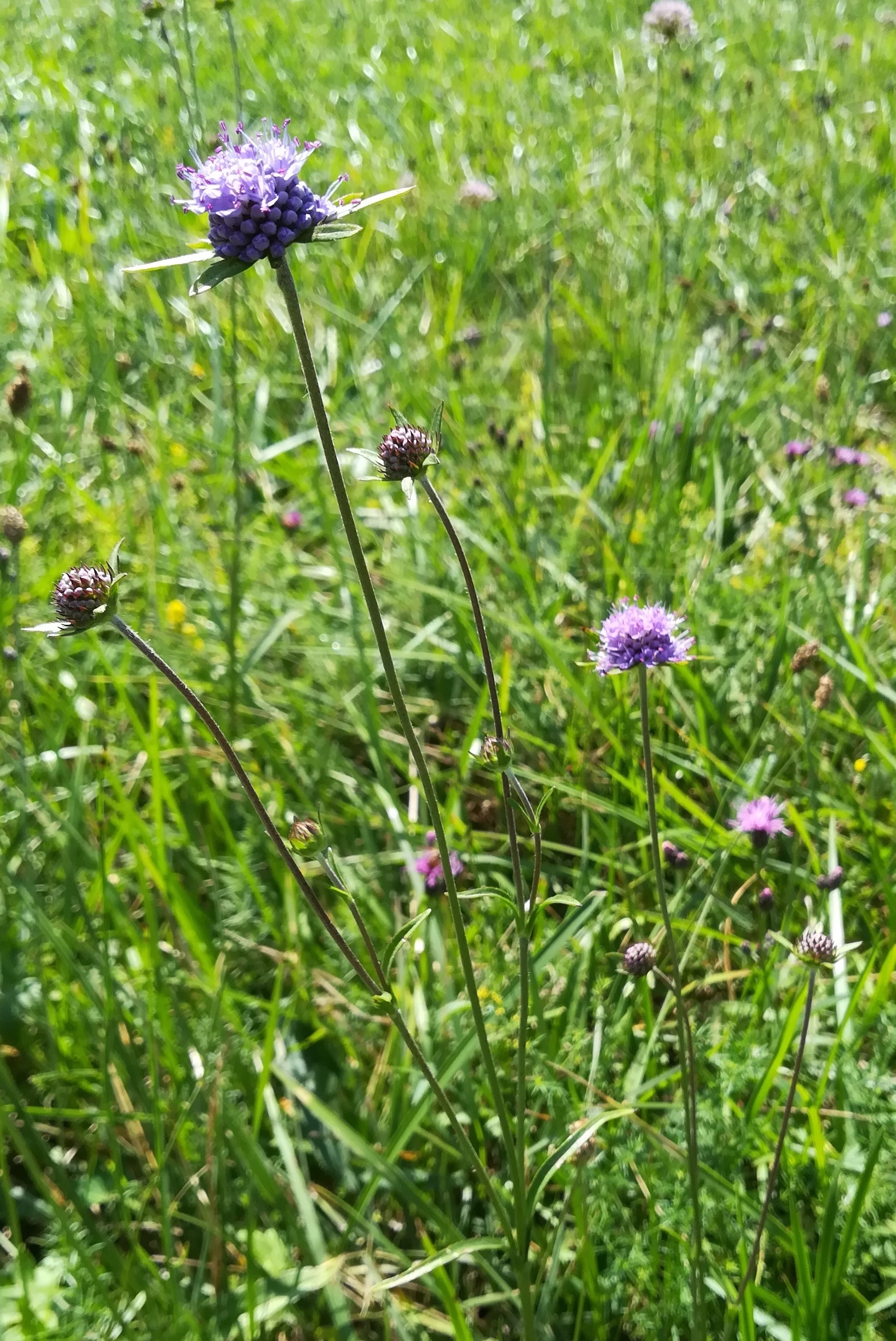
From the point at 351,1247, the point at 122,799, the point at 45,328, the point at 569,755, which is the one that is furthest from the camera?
the point at 45,328

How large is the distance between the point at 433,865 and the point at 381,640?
97 cm

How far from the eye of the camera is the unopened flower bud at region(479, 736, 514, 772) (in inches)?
39.1

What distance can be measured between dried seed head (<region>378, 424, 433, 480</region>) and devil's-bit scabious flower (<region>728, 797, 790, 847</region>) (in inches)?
31.6

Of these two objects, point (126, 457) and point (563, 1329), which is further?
point (126, 457)

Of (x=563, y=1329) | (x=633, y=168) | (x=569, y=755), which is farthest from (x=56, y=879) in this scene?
(x=633, y=168)

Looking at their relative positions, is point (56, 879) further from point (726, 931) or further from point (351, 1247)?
point (726, 931)

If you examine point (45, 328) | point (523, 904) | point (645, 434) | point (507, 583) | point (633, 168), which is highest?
point (633, 168)

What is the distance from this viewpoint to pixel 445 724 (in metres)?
2.24

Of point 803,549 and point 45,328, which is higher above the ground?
point 45,328

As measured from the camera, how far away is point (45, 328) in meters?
3.40

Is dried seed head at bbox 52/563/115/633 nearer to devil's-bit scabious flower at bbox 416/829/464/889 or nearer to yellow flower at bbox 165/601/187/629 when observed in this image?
devil's-bit scabious flower at bbox 416/829/464/889

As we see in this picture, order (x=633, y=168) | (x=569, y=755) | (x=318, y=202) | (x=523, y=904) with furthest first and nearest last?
(x=633, y=168) → (x=569, y=755) → (x=523, y=904) → (x=318, y=202)

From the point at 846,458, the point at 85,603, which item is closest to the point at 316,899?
the point at 85,603

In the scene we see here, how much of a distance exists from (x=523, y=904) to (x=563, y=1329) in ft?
2.10
